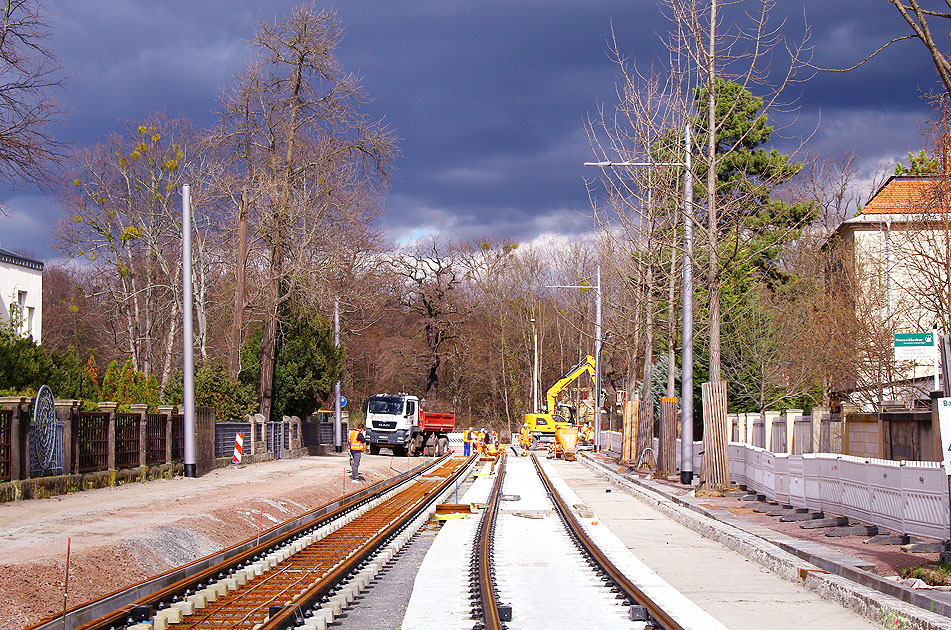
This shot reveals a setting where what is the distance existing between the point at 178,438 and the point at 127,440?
451cm

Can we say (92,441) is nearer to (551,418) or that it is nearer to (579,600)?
(579,600)

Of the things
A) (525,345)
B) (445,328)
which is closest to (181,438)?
(445,328)

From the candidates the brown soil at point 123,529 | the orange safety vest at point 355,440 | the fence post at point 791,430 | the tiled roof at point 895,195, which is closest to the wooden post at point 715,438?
the fence post at point 791,430

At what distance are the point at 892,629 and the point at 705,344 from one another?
101 feet

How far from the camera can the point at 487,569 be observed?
12.3m

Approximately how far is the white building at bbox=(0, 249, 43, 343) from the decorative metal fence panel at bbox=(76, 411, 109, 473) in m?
20.9

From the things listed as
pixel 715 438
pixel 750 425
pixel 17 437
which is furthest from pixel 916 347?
pixel 17 437

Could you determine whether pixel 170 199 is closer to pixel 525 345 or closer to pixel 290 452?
pixel 290 452

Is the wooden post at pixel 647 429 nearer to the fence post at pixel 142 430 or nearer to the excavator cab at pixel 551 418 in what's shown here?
the fence post at pixel 142 430

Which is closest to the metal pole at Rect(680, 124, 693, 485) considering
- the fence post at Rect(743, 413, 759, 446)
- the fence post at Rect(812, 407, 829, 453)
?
the fence post at Rect(743, 413, 759, 446)

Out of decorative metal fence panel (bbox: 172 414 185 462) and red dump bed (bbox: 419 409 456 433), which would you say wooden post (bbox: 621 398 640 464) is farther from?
decorative metal fence panel (bbox: 172 414 185 462)

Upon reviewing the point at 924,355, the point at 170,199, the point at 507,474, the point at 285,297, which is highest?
the point at 170,199

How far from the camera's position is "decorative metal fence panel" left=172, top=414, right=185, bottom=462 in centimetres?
2959

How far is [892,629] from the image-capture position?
29.3 feet
